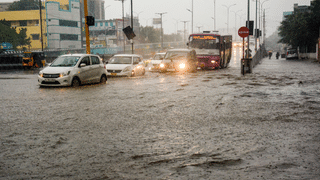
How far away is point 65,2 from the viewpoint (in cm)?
10350

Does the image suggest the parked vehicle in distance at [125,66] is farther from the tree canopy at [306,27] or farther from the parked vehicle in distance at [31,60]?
the tree canopy at [306,27]

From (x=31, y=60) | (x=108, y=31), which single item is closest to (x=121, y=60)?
(x=31, y=60)

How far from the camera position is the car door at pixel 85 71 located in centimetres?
1712

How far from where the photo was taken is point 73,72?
16609mm

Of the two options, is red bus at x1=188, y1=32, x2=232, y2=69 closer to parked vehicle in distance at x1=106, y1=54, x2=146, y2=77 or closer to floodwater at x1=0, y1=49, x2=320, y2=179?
parked vehicle in distance at x1=106, y1=54, x2=146, y2=77

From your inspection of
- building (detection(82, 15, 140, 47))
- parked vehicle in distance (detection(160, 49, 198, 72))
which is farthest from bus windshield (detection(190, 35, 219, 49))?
building (detection(82, 15, 140, 47))

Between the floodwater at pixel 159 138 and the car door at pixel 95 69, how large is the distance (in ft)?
19.3

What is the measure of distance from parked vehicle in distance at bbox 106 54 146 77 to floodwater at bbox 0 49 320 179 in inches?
406

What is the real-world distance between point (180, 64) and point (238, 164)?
22329mm

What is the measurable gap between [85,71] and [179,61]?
1111cm

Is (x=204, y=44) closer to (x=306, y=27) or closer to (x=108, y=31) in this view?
(x=306, y=27)

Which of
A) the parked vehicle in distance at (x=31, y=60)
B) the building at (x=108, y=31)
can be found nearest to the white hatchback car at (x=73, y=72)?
the parked vehicle in distance at (x=31, y=60)

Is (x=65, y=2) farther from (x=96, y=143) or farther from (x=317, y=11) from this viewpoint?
(x=96, y=143)

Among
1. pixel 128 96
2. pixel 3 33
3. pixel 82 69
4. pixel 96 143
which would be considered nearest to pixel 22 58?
pixel 82 69
